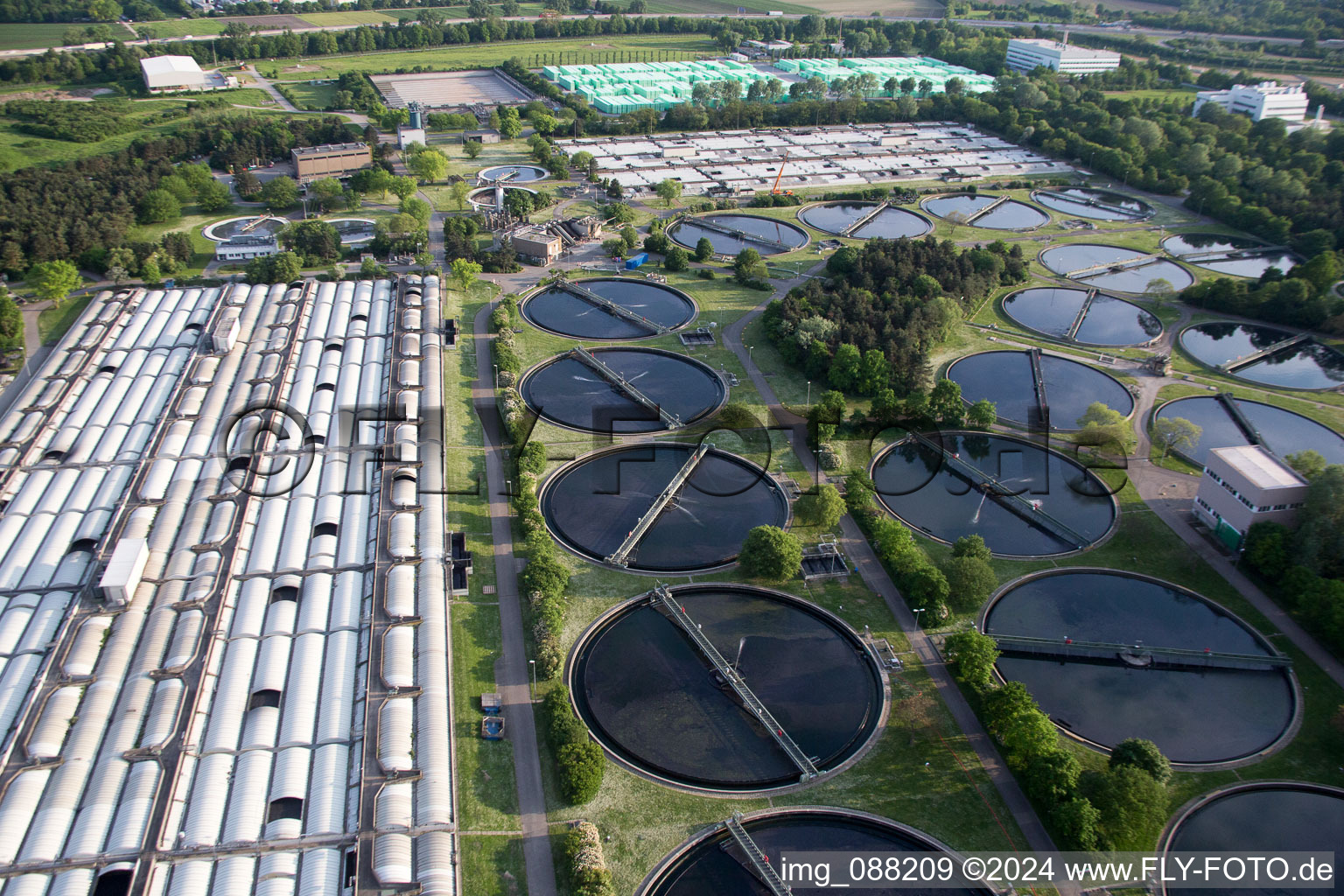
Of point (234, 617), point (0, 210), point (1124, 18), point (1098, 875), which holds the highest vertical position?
point (1124, 18)

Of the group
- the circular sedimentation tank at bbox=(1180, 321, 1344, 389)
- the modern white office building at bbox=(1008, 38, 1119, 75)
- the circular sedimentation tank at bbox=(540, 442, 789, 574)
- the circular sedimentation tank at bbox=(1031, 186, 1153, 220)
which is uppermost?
the modern white office building at bbox=(1008, 38, 1119, 75)

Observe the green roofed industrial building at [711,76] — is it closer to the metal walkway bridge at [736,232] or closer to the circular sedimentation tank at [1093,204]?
the circular sedimentation tank at [1093,204]

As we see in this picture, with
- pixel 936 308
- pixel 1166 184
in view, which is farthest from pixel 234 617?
pixel 1166 184

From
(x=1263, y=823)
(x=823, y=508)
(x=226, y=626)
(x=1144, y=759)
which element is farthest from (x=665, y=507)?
(x=1263, y=823)

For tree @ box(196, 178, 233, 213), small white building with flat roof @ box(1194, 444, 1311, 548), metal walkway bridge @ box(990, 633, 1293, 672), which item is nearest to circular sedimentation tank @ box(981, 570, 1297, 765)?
metal walkway bridge @ box(990, 633, 1293, 672)

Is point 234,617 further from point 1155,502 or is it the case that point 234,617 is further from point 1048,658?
point 1155,502

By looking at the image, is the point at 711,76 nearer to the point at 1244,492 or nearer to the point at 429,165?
the point at 429,165

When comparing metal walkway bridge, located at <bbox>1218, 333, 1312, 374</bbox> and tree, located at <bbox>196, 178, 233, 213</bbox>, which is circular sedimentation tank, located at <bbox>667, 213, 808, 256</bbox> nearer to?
metal walkway bridge, located at <bbox>1218, 333, 1312, 374</bbox>
